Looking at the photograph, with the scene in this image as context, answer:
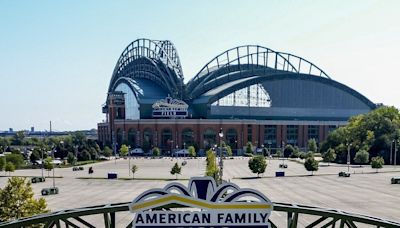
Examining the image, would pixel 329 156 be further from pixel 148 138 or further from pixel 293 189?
pixel 148 138

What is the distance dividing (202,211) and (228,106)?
12179cm

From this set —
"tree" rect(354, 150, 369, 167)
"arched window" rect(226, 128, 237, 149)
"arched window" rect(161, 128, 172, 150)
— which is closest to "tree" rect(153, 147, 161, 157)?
"arched window" rect(161, 128, 172, 150)

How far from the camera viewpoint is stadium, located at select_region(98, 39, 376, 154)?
129125 millimetres

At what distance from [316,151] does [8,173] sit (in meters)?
89.3

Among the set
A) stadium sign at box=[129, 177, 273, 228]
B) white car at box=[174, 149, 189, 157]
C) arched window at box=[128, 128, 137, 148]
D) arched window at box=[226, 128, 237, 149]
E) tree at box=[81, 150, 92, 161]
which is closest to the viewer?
stadium sign at box=[129, 177, 273, 228]

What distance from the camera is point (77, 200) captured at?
1806 inches

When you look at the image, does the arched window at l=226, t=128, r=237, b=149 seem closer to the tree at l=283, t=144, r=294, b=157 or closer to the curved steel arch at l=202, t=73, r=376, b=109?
the curved steel arch at l=202, t=73, r=376, b=109

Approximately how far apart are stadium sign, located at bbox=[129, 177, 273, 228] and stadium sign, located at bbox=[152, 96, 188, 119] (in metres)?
118

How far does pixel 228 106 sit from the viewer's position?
442ft

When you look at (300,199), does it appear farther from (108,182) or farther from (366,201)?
(108,182)

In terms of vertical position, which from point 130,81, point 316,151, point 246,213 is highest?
point 130,81

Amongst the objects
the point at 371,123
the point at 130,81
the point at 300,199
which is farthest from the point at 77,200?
the point at 130,81

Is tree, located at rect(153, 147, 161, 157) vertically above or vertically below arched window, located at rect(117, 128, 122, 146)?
below

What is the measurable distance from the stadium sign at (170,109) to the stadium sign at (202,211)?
388 ft
